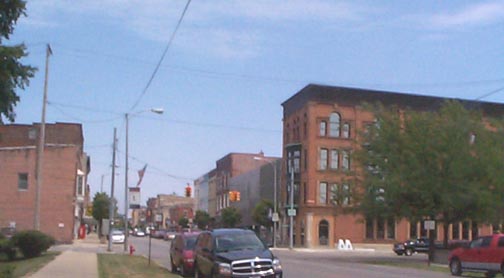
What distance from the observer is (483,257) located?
34.0 meters

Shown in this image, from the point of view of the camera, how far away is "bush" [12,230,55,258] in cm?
4022

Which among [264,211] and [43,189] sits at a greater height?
[43,189]

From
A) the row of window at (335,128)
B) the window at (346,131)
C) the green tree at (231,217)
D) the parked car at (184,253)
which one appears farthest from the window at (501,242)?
the green tree at (231,217)

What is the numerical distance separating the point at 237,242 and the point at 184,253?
688 centimetres

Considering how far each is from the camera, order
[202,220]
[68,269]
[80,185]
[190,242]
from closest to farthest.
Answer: [68,269]
[190,242]
[80,185]
[202,220]

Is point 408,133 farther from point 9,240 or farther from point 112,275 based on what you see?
point 112,275

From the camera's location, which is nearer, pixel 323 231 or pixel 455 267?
pixel 455 267

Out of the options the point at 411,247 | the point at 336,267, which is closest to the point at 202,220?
the point at 411,247

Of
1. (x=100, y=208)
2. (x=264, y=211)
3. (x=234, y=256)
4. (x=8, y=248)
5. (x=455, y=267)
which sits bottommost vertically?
(x=455, y=267)

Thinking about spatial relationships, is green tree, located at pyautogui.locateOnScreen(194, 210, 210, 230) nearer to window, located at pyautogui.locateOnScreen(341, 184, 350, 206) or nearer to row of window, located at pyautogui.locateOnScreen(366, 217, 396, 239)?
row of window, located at pyautogui.locateOnScreen(366, 217, 396, 239)

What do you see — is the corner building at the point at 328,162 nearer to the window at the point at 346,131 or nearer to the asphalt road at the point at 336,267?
the window at the point at 346,131

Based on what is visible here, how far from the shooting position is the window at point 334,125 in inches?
3339

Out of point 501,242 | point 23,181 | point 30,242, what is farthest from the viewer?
point 23,181

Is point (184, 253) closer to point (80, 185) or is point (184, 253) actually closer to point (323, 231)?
point (323, 231)
